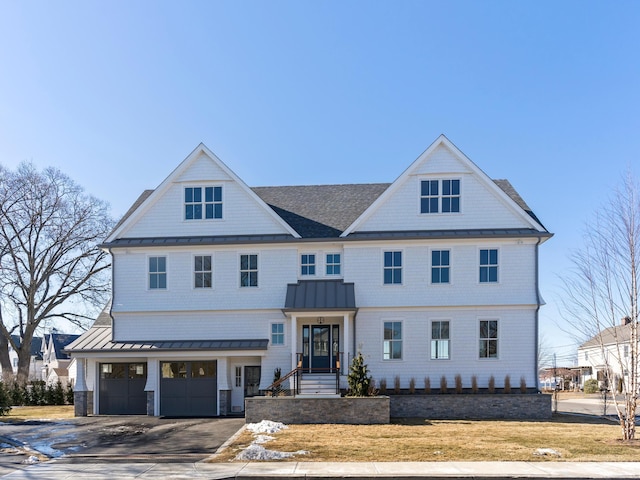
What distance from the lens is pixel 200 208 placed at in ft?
73.6

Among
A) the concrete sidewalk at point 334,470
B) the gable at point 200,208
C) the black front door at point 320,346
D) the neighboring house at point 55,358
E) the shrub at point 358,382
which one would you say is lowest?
the neighboring house at point 55,358

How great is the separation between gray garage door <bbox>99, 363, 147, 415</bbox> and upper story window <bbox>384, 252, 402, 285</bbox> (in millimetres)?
10865

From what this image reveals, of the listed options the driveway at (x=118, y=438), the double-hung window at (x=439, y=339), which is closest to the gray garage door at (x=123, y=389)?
the driveway at (x=118, y=438)

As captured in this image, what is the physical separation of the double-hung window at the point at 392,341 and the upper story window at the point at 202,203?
8514 millimetres

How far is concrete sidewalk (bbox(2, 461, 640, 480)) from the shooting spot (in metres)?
10.5

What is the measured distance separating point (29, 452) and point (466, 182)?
17.7m

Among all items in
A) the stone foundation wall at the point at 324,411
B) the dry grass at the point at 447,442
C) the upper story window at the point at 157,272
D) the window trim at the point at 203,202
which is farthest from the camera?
the window trim at the point at 203,202

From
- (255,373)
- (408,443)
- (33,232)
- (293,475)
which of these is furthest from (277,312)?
(33,232)

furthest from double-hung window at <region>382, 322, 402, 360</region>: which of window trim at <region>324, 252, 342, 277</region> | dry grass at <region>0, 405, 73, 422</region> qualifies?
dry grass at <region>0, 405, 73, 422</region>

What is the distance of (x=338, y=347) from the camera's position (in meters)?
21.6

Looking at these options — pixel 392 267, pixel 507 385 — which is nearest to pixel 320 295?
pixel 392 267

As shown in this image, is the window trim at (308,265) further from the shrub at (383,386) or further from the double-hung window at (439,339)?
the double-hung window at (439,339)

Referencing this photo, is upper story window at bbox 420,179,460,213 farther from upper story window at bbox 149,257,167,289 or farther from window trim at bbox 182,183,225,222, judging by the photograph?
upper story window at bbox 149,257,167,289

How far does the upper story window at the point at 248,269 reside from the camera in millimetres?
21969
